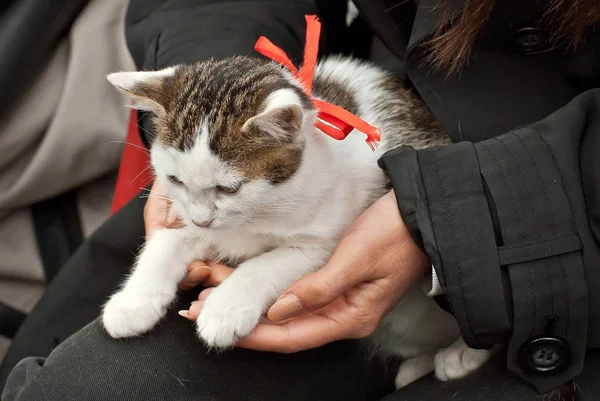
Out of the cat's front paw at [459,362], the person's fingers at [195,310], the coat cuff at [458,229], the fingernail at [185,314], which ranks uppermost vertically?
the coat cuff at [458,229]

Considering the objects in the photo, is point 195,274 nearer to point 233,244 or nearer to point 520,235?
point 233,244

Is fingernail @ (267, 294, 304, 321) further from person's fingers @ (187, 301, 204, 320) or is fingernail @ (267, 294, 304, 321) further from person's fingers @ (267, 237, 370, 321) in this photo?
person's fingers @ (187, 301, 204, 320)

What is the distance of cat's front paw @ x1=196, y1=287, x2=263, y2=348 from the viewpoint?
0.94 m

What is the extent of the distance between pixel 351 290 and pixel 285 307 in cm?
13

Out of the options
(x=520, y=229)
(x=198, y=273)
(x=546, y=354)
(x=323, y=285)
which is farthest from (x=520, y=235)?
(x=198, y=273)

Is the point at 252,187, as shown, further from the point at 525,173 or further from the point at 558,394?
the point at 558,394

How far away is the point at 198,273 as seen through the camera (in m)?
1.06

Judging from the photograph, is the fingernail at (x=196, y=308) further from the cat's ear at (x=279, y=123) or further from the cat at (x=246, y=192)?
the cat's ear at (x=279, y=123)

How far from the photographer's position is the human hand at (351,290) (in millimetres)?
950

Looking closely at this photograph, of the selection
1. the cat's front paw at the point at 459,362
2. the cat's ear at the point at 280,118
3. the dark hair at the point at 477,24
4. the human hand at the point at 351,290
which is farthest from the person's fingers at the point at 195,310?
the dark hair at the point at 477,24

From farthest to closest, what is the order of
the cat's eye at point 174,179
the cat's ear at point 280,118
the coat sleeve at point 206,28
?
the coat sleeve at point 206,28 < the cat's eye at point 174,179 < the cat's ear at point 280,118

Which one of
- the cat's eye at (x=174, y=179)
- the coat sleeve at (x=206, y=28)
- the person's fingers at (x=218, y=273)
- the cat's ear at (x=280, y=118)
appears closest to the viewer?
the cat's ear at (x=280, y=118)

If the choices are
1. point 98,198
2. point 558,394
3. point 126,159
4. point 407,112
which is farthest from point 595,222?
point 98,198

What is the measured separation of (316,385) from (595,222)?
490 mm
